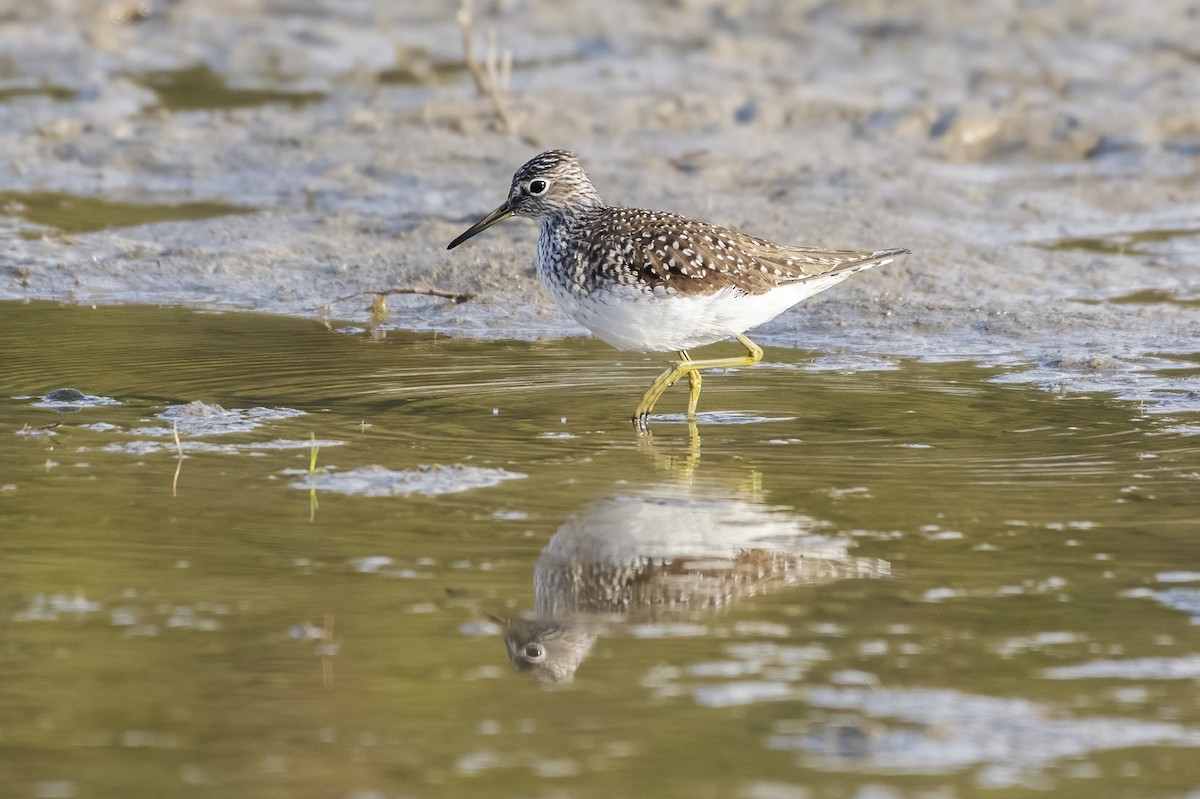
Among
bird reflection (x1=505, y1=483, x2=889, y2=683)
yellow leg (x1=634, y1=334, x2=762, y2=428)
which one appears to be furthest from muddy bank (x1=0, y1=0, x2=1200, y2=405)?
bird reflection (x1=505, y1=483, x2=889, y2=683)

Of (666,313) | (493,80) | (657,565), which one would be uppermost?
(493,80)

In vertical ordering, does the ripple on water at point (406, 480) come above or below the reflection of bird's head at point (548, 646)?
above

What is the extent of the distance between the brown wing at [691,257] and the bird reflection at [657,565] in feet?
5.42

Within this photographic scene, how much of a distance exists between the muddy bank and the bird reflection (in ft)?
11.2

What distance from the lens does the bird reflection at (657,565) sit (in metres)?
5.46

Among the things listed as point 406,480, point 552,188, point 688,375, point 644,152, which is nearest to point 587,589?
point 406,480

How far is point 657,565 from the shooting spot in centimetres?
613

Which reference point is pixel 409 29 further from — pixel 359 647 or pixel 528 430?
pixel 359 647

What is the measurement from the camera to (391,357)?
1003 cm

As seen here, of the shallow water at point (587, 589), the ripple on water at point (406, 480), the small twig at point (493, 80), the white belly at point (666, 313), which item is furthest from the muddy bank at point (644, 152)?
the ripple on water at point (406, 480)

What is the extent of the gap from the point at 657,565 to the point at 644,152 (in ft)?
31.9

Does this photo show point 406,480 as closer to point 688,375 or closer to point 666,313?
point 666,313

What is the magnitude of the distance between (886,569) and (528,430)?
2.53 m

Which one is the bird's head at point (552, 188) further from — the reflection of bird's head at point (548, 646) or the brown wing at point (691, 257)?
the reflection of bird's head at point (548, 646)
